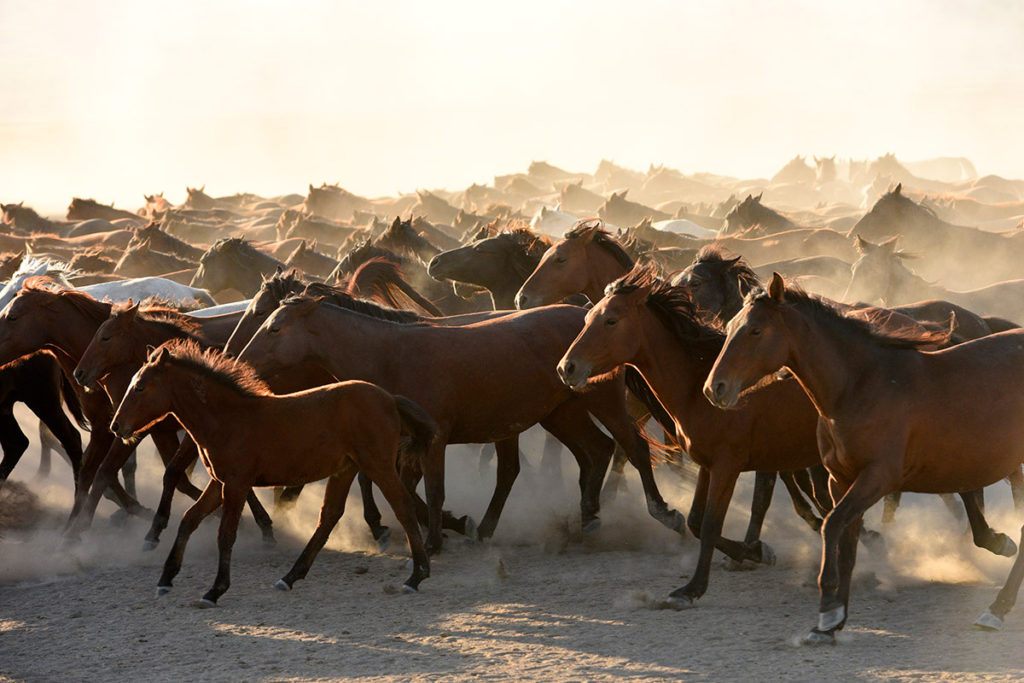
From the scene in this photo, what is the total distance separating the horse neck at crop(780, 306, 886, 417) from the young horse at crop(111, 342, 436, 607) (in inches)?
88.4

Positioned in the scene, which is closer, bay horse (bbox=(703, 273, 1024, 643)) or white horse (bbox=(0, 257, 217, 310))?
bay horse (bbox=(703, 273, 1024, 643))

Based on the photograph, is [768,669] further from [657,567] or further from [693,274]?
[693,274]

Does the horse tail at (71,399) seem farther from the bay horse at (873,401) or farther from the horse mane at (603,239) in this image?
the bay horse at (873,401)

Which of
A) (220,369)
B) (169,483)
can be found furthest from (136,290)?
(220,369)

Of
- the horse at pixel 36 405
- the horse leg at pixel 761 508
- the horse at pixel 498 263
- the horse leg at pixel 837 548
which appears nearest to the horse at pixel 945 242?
the horse at pixel 498 263

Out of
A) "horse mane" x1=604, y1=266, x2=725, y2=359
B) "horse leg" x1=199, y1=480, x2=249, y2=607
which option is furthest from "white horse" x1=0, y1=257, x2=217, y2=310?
"horse mane" x1=604, y1=266, x2=725, y2=359

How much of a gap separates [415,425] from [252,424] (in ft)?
2.92

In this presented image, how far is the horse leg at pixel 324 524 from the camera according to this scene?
687 cm

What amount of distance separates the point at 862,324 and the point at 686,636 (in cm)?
166

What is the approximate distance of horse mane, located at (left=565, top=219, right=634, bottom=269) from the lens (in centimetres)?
865

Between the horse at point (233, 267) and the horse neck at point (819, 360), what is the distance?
905 cm

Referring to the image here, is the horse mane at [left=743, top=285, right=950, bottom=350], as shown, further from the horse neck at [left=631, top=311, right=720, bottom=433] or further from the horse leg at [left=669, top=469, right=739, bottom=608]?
the horse leg at [left=669, top=469, right=739, bottom=608]

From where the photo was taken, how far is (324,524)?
691 centimetres

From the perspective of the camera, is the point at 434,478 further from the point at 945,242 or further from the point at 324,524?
the point at 945,242
